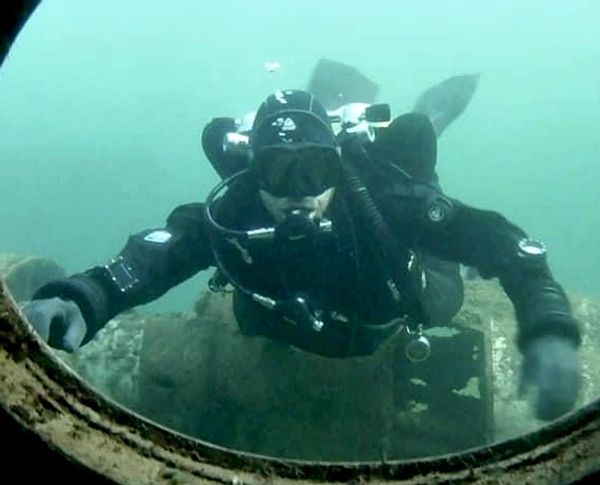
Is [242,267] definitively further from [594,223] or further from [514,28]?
[514,28]

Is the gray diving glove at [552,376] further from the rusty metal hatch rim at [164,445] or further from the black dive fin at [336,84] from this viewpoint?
the black dive fin at [336,84]

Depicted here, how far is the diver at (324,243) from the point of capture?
13.5ft

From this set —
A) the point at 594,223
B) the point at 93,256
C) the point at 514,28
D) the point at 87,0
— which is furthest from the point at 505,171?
the point at 87,0

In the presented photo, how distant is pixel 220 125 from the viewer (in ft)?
17.3

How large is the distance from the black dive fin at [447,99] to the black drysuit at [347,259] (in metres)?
4.38

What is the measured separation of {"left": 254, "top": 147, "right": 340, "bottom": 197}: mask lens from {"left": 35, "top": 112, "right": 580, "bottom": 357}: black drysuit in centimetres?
19

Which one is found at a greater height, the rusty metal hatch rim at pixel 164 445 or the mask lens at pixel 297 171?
the rusty metal hatch rim at pixel 164 445

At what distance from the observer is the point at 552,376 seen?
3148 mm

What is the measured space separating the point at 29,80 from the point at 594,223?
89.9 meters

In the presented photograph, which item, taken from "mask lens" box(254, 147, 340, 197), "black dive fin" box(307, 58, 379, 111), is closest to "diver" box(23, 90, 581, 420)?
"mask lens" box(254, 147, 340, 197)

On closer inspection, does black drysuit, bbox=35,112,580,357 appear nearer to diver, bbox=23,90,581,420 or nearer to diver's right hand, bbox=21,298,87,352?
diver, bbox=23,90,581,420

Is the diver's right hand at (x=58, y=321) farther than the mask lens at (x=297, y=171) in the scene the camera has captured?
No

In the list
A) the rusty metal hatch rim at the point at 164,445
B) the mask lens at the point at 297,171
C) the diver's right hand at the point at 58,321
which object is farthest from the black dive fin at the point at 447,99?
the rusty metal hatch rim at the point at 164,445

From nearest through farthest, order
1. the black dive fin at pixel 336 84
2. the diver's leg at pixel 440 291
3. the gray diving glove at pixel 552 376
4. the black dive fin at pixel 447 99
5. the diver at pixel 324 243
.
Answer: the gray diving glove at pixel 552 376 → the diver at pixel 324 243 → the diver's leg at pixel 440 291 → the black dive fin at pixel 336 84 → the black dive fin at pixel 447 99
